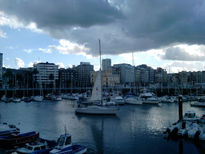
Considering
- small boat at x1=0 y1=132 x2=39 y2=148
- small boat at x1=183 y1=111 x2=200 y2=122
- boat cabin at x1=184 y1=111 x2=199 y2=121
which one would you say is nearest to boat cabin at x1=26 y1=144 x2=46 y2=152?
small boat at x1=0 y1=132 x2=39 y2=148

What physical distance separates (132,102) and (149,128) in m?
46.6

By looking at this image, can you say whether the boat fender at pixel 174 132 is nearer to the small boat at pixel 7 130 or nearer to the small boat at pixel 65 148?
the small boat at pixel 65 148

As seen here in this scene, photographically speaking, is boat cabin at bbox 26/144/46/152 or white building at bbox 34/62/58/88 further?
white building at bbox 34/62/58/88

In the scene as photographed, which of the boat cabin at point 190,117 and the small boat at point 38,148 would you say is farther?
the boat cabin at point 190,117

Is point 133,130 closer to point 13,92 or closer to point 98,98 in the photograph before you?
point 98,98

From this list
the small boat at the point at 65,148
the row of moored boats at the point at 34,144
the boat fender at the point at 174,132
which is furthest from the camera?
the boat fender at the point at 174,132

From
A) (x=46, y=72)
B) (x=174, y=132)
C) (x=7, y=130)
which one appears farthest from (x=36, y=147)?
(x=46, y=72)

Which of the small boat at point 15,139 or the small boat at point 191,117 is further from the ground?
the small boat at point 191,117

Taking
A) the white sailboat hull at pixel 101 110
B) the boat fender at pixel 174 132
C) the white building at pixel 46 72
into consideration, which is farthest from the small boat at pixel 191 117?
the white building at pixel 46 72

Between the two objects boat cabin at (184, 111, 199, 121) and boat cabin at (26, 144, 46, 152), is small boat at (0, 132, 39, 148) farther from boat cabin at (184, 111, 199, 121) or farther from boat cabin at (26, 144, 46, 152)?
boat cabin at (184, 111, 199, 121)

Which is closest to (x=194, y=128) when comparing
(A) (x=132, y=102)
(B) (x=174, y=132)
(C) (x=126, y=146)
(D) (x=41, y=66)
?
(B) (x=174, y=132)

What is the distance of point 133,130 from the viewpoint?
1475 inches

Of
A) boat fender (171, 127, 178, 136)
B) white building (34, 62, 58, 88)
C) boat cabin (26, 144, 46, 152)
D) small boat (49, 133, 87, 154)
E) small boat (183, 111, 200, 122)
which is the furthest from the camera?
white building (34, 62, 58, 88)

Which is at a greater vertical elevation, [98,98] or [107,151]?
[98,98]
